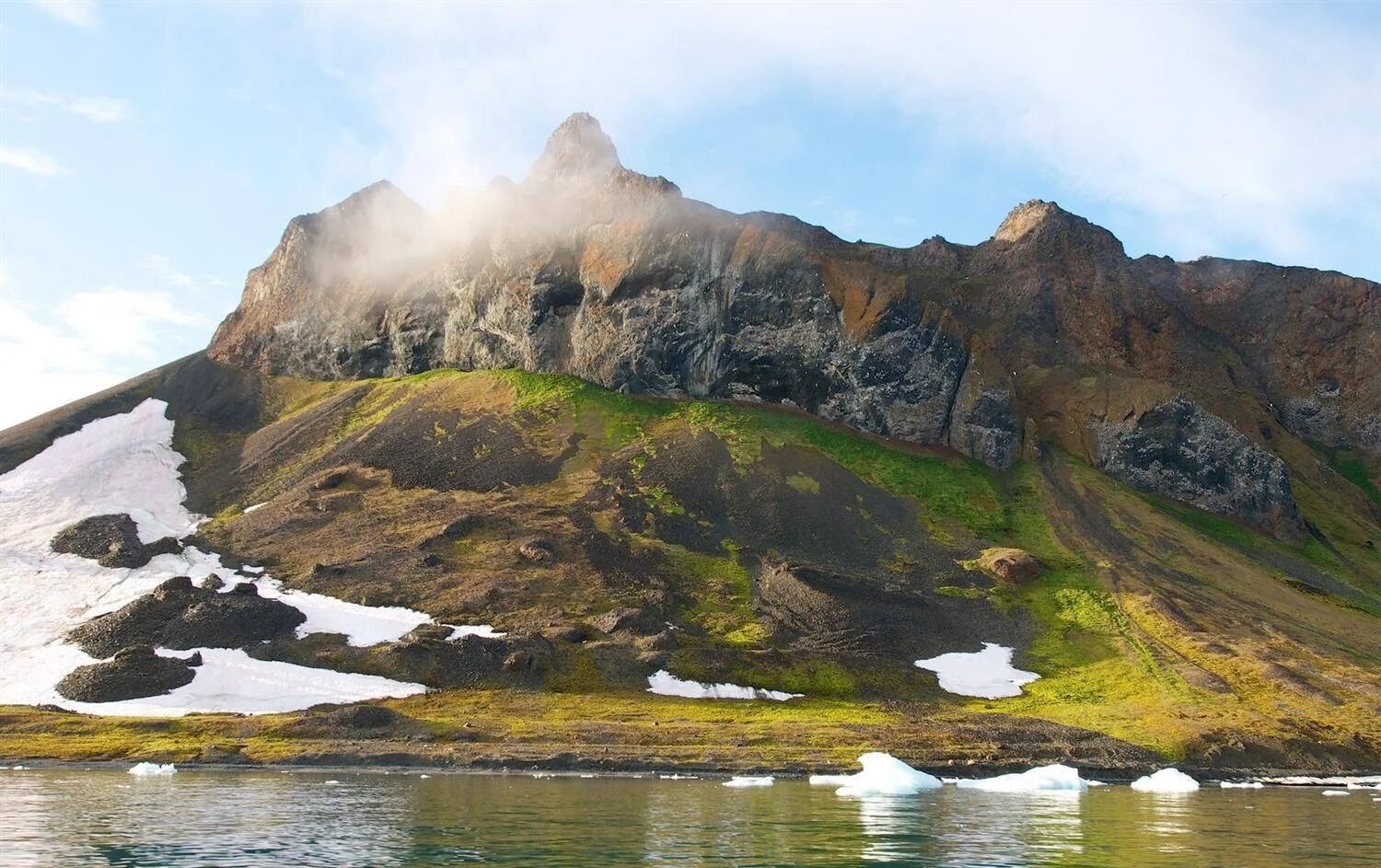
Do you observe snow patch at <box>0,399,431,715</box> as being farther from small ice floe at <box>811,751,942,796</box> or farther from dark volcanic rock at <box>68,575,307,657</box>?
small ice floe at <box>811,751,942,796</box>

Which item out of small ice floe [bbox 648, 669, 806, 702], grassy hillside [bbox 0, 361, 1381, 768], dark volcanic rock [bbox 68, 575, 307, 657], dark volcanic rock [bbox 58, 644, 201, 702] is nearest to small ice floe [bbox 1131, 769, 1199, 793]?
grassy hillside [bbox 0, 361, 1381, 768]

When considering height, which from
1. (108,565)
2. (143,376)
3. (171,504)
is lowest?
(108,565)

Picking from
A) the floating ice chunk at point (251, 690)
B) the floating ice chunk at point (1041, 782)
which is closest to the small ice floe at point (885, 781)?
the floating ice chunk at point (1041, 782)

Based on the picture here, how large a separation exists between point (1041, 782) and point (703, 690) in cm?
3413

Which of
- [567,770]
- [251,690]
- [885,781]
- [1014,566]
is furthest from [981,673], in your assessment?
[251,690]

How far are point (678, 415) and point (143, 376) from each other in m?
79.1

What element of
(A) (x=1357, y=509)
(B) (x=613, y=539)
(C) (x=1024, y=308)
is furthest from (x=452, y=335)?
(A) (x=1357, y=509)

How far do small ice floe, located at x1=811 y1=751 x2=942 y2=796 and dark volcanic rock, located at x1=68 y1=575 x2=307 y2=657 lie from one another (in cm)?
5662

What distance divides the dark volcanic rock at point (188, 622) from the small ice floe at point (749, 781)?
5009cm

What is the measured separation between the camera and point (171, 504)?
13200cm

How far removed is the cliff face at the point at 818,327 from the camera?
154 m

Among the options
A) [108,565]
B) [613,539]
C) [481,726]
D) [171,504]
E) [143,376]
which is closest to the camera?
[481,726]

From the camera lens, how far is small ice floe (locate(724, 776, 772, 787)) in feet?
222

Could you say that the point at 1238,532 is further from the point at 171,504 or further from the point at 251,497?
the point at 171,504
